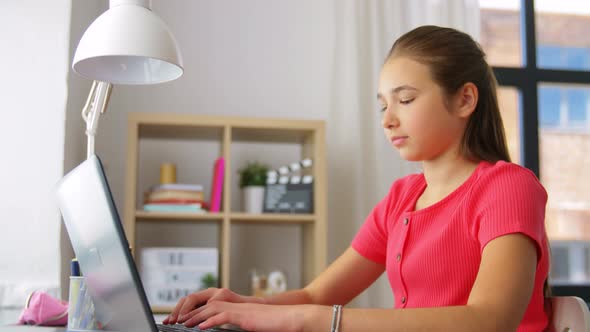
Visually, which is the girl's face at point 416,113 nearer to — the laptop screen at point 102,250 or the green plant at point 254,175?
the laptop screen at point 102,250

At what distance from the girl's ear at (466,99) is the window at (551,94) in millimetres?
2136

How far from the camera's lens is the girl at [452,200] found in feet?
3.77

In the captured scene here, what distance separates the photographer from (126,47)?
1.29 metres

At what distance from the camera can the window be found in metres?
3.53

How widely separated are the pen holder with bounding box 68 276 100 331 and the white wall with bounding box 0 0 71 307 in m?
1.12

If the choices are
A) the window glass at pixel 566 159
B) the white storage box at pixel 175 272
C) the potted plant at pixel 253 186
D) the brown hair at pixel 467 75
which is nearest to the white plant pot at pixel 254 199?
the potted plant at pixel 253 186

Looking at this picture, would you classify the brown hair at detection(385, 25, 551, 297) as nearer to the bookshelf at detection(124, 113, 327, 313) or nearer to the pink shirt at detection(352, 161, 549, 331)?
Result: the pink shirt at detection(352, 161, 549, 331)

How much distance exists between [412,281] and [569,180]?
10.7 ft

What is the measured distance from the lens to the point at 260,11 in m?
3.27

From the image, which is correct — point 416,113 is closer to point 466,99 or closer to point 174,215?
point 466,99

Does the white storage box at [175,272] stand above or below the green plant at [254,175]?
below

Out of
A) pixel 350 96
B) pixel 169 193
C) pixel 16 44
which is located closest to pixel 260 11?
pixel 350 96

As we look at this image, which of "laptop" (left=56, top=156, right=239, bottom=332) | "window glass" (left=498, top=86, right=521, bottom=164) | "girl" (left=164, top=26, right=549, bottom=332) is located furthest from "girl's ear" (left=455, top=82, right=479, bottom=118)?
"window glass" (left=498, top=86, right=521, bottom=164)

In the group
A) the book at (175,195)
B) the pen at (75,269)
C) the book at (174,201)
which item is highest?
the book at (175,195)
